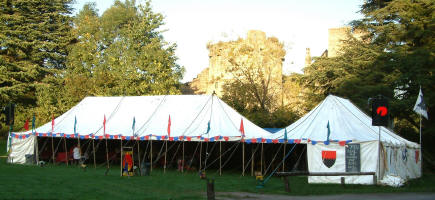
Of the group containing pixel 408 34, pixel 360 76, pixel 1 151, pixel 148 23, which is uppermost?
pixel 148 23

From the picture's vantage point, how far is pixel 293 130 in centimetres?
1900

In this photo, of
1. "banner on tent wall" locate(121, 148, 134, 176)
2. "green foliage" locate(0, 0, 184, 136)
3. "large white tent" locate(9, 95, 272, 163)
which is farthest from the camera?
"green foliage" locate(0, 0, 184, 136)

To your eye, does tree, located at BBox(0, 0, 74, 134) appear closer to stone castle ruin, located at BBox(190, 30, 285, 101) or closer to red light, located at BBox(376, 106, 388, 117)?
stone castle ruin, located at BBox(190, 30, 285, 101)

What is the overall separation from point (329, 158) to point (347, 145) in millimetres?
781

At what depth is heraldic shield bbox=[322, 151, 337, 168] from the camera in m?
17.0

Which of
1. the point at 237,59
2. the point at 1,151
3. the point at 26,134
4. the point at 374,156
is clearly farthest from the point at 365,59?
the point at 1,151

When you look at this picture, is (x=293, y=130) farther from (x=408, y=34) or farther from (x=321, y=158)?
(x=408, y=34)

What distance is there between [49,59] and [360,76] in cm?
2815

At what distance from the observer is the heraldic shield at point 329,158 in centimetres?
1697

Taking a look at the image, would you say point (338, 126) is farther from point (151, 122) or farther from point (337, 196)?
point (151, 122)

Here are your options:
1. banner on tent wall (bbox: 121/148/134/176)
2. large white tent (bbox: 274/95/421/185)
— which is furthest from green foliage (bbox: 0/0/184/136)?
large white tent (bbox: 274/95/421/185)

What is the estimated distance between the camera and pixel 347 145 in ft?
54.9

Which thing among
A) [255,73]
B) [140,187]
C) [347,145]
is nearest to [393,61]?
[347,145]

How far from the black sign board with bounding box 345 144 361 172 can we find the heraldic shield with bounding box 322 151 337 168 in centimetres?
47
